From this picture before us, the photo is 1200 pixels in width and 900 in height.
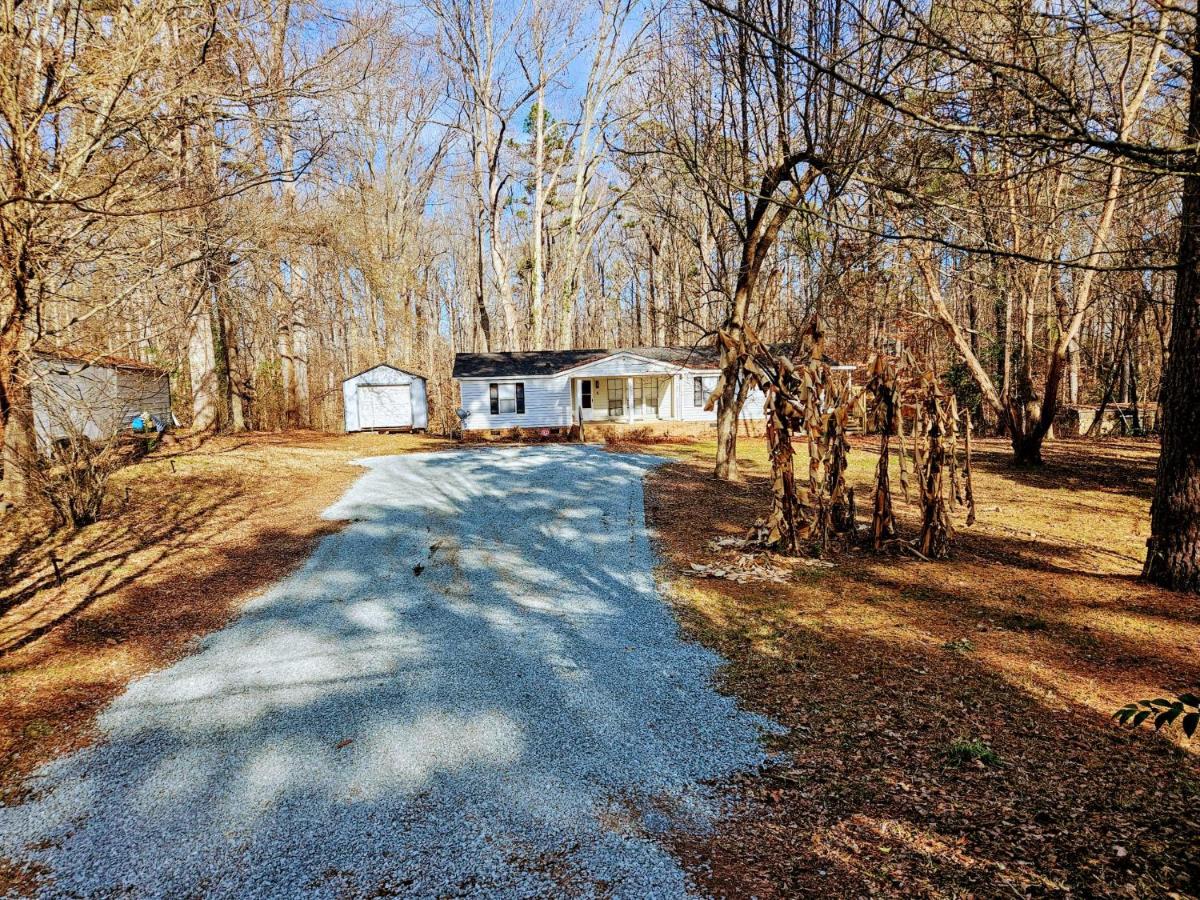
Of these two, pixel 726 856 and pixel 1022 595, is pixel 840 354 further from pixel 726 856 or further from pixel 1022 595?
pixel 726 856

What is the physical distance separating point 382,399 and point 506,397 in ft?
15.4

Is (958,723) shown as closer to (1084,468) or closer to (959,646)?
(959,646)

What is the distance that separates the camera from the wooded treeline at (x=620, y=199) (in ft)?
15.6

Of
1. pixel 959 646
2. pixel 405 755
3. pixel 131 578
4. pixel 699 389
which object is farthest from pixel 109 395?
pixel 699 389

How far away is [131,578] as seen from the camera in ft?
23.2

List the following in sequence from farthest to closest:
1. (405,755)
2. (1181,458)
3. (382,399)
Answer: (382,399) → (1181,458) → (405,755)

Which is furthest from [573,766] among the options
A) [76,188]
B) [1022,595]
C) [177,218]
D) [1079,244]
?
[1079,244]

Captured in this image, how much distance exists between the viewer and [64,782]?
3.50m

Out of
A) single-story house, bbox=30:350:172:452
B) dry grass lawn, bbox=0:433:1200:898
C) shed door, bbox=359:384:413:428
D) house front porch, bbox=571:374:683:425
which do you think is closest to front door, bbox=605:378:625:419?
house front porch, bbox=571:374:683:425

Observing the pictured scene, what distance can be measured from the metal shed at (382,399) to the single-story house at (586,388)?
2.09 metres

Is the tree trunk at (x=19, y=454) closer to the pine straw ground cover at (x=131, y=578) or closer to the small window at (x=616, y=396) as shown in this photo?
the pine straw ground cover at (x=131, y=578)

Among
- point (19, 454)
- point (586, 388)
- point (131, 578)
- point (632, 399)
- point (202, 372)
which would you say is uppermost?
point (202, 372)

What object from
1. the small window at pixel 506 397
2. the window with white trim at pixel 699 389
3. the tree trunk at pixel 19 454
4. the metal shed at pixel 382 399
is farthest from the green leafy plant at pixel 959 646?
the metal shed at pixel 382 399

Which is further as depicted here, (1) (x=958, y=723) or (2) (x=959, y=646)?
(2) (x=959, y=646)
